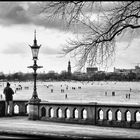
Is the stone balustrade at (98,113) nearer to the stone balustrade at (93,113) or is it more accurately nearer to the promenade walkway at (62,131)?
the stone balustrade at (93,113)

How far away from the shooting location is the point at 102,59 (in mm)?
15727

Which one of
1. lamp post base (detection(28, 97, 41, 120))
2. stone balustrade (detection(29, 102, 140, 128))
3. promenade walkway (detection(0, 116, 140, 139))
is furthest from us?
lamp post base (detection(28, 97, 41, 120))

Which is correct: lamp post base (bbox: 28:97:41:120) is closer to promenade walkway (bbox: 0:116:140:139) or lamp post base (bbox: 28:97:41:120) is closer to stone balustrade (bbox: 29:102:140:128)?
stone balustrade (bbox: 29:102:140:128)

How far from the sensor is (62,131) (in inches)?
564

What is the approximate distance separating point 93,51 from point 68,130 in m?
3.19

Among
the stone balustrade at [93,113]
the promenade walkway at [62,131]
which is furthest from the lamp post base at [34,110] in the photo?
the promenade walkway at [62,131]

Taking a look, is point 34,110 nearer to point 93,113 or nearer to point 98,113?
point 93,113

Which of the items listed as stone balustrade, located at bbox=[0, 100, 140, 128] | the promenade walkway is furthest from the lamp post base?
the promenade walkway

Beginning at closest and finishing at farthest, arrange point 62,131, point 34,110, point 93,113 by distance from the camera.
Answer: point 62,131
point 93,113
point 34,110

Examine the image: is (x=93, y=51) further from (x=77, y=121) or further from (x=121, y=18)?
(x=77, y=121)

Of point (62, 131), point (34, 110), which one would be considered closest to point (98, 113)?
point (62, 131)

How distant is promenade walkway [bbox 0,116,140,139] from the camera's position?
13.4m

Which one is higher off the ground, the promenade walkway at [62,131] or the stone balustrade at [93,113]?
the stone balustrade at [93,113]

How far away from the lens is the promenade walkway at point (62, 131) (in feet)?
43.9
